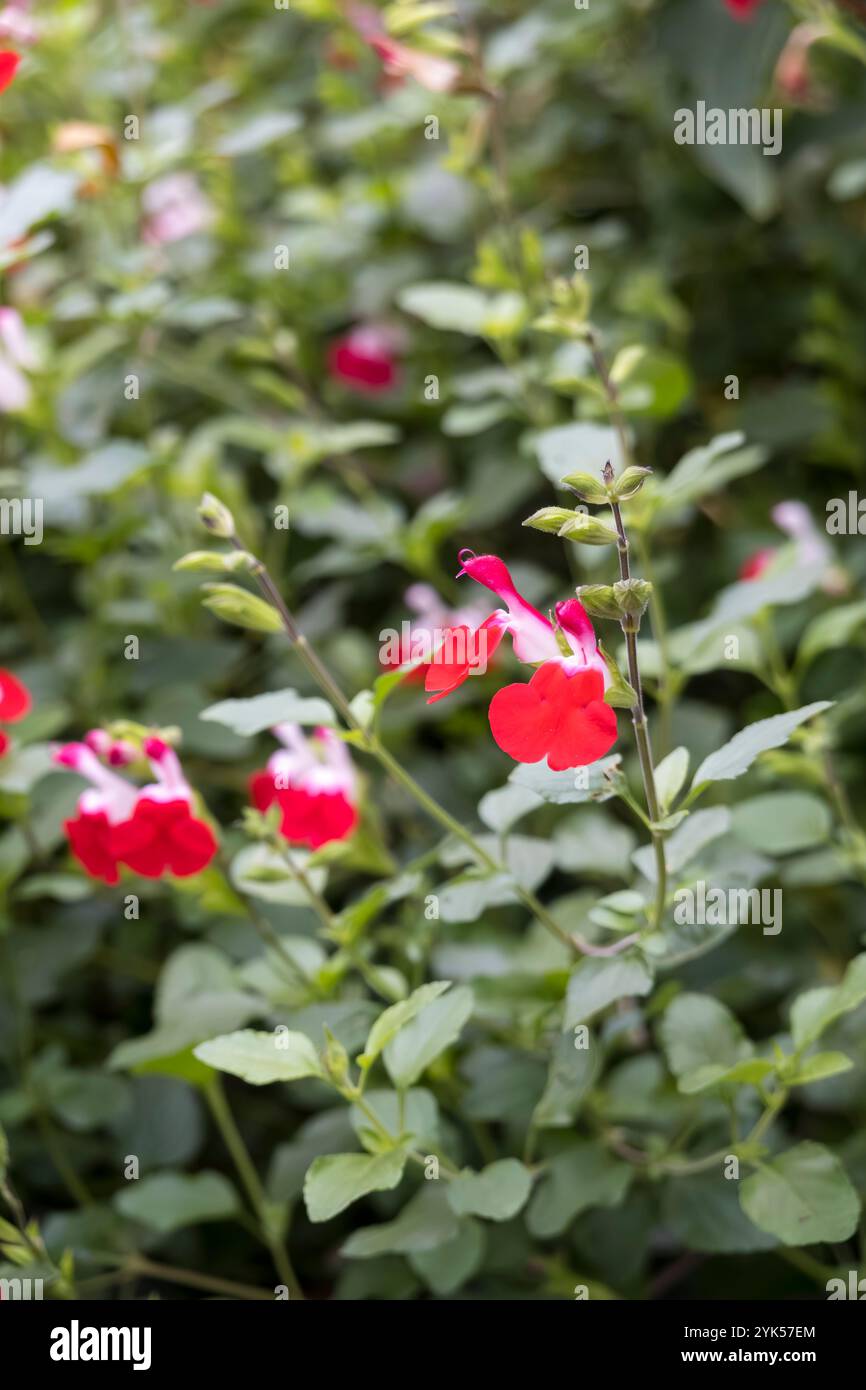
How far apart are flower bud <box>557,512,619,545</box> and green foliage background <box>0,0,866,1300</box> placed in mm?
205

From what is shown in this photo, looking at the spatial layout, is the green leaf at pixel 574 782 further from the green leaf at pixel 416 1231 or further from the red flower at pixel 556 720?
the green leaf at pixel 416 1231

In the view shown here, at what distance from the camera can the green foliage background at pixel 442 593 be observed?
36.0 inches

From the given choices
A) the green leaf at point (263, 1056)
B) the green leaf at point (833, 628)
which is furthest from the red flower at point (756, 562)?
the green leaf at point (263, 1056)

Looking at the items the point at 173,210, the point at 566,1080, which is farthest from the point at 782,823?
the point at 173,210

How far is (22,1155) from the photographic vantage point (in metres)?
1.13

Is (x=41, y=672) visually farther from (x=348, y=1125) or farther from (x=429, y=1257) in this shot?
(x=429, y=1257)

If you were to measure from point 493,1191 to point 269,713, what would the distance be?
0.30 m

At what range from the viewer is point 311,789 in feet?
3.13

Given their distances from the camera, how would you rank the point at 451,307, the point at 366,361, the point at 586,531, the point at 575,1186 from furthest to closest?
the point at 366,361 → the point at 451,307 → the point at 575,1186 → the point at 586,531

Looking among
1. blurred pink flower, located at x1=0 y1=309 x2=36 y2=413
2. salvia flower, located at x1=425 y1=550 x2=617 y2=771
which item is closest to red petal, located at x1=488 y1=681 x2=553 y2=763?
salvia flower, located at x1=425 y1=550 x2=617 y2=771

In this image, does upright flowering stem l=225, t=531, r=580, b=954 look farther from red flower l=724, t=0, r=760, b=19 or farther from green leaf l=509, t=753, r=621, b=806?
red flower l=724, t=0, r=760, b=19

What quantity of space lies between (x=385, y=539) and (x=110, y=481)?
0.23 meters

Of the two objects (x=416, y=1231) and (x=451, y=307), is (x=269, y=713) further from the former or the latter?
(x=451, y=307)

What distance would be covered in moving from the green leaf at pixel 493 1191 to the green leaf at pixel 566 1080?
0.05 m
